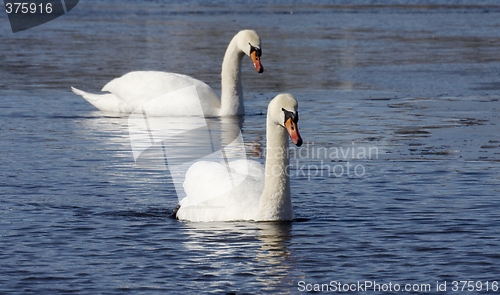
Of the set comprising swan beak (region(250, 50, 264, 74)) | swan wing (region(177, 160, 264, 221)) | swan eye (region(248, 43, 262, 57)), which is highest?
swan eye (region(248, 43, 262, 57))

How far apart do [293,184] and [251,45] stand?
5.32 meters

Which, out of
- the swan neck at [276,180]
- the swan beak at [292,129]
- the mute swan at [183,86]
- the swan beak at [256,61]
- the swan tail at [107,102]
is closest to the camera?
the swan beak at [292,129]

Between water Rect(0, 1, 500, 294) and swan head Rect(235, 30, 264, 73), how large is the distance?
0.86 meters

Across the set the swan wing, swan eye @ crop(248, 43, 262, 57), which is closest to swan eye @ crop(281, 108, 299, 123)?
the swan wing

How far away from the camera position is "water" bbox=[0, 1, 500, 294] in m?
7.44

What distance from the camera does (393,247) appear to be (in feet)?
26.5

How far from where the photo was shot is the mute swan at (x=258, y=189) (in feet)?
28.4

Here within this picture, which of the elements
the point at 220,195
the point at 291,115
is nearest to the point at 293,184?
the point at 220,195

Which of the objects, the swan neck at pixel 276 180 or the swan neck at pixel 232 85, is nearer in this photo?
the swan neck at pixel 276 180

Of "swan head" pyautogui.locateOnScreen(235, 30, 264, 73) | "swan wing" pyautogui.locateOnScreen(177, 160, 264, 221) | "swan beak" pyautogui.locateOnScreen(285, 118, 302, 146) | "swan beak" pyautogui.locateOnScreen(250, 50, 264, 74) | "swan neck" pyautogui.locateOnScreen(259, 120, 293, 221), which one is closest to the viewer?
"swan beak" pyautogui.locateOnScreen(285, 118, 302, 146)

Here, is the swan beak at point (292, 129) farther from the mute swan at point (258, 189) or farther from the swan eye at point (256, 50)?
the swan eye at point (256, 50)

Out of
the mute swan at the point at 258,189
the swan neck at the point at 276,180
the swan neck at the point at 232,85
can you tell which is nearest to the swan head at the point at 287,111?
the mute swan at the point at 258,189

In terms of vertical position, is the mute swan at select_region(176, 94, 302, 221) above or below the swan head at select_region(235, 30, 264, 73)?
below

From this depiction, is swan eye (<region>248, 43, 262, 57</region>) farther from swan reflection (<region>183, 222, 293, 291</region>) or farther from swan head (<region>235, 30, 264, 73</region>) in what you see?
swan reflection (<region>183, 222, 293, 291</region>)
